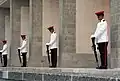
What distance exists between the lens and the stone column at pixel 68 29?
16469 millimetres

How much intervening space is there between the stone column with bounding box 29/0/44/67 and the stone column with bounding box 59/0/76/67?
4.21 meters

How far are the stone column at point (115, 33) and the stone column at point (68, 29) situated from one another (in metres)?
5.11

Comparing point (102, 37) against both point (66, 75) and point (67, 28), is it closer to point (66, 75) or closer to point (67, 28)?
point (66, 75)

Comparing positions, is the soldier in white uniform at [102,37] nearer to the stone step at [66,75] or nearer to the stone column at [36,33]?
the stone step at [66,75]

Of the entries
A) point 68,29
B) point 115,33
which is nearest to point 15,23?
point 68,29

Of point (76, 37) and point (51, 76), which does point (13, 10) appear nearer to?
point (76, 37)

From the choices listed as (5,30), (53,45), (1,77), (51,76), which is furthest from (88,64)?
(5,30)

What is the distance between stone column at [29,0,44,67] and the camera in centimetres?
2066

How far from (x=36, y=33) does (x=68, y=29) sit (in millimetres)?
4668

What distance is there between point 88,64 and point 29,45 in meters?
5.62

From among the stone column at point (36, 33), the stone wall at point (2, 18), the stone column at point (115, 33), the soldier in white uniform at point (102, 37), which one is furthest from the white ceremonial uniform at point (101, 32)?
the stone wall at point (2, 18)

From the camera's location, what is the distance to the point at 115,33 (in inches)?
446

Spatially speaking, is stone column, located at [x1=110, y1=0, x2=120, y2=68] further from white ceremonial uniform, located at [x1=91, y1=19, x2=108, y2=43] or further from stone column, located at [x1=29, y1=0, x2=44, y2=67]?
stone column, located at [x1=29, y1=0, x2=44, y2=67]

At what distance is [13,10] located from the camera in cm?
2550
